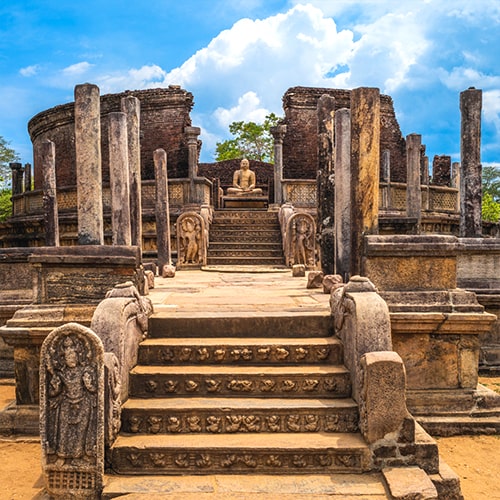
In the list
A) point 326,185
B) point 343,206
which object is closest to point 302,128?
point 326,185

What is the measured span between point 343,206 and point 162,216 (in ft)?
17.8

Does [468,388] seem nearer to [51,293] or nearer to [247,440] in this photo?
[247,440]

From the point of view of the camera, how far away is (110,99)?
74.3 feet

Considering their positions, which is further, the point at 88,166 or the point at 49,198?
the point at 49,198

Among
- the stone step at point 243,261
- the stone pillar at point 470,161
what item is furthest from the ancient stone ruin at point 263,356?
the stone step at point 243,261

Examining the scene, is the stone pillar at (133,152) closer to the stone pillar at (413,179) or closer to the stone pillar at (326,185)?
the stone pillar at (326,185)

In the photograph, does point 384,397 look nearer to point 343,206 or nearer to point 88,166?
point 343,206

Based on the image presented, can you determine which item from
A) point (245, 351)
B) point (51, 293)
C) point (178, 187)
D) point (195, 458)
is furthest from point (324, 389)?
point (178, 187)

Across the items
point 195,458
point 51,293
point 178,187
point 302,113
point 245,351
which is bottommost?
point 195,458

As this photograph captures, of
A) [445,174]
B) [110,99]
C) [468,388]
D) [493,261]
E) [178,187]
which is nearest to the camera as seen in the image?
[468,388]

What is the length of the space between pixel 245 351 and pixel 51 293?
203 cm

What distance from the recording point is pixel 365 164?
18.5 feet

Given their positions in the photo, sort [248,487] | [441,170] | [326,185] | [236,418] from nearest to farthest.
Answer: [248,487], [236,418], [326,185], [441,170]

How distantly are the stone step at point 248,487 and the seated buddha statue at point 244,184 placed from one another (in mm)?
16143
